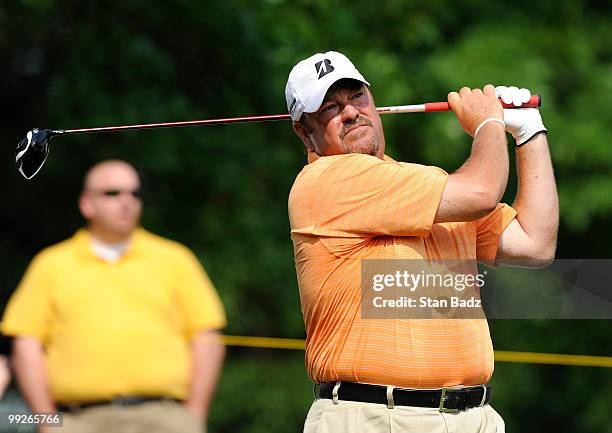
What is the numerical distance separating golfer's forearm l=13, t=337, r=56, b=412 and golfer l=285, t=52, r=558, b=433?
1620mm

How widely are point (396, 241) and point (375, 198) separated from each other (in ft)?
0.45

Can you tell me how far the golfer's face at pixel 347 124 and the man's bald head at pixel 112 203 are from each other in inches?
58.7

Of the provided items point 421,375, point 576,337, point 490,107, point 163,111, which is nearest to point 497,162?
point 490,107

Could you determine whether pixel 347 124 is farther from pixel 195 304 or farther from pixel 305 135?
pixel 195 304

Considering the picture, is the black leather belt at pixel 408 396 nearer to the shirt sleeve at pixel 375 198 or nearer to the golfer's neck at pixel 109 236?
the shirt sleeve at pixel 375 198

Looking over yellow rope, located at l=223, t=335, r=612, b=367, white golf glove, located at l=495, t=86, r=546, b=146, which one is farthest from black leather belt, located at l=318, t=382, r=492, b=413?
yellow rope, located at l=223, t=335, r=612, b=367

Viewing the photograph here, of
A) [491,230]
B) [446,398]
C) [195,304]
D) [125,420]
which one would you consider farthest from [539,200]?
[125,420]

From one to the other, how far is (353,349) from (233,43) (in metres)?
6.29

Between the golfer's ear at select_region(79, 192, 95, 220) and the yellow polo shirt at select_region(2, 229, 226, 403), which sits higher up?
the golfer's ear at select_region(79, 192, 95, 220)

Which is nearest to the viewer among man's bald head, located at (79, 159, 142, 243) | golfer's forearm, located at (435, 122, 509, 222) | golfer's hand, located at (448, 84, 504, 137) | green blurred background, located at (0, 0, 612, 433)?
golfer's forearm, located at (435, 122, 509, 222)

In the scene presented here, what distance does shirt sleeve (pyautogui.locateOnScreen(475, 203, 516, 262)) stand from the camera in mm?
4039

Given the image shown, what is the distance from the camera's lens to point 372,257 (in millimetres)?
3754

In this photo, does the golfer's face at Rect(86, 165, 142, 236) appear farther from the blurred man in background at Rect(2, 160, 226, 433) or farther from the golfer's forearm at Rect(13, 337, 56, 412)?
the golfer's forearm at Rect(13, 337, 56, 412)

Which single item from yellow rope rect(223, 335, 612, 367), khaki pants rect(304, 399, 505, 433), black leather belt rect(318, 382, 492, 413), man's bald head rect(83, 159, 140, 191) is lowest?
khaki pants rect(304, 399, 505, 433)
